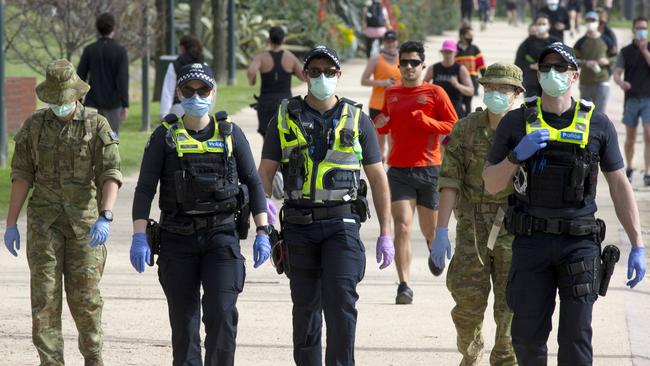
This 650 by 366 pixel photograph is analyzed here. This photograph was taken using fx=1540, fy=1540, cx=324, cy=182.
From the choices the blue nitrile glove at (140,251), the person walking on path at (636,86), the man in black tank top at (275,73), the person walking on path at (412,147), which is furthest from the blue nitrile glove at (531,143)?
the person walking on path at (636,86)

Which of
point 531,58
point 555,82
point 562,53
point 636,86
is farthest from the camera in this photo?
point 531,58

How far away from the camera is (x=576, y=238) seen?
6.73 metres

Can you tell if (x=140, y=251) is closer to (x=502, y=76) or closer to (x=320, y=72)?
(x=320, y=72)

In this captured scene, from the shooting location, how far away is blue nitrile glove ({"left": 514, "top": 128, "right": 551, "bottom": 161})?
21.6 feet

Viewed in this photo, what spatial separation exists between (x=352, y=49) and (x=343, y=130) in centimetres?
2985

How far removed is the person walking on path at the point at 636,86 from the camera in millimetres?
16641

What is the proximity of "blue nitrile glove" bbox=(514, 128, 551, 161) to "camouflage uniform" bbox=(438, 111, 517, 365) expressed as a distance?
1306 mm

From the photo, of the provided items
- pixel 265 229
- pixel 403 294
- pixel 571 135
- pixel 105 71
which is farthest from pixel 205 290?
pixel 105 71

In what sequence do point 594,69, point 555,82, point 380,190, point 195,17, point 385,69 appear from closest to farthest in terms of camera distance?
point 555,82
point 380,190
point 385,69
point 594,69
point 195,17

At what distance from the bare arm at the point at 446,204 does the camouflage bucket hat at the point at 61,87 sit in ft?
6.31

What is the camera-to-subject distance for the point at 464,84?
1546 cm

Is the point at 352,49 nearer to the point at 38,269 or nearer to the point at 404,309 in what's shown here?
the point at 404,309

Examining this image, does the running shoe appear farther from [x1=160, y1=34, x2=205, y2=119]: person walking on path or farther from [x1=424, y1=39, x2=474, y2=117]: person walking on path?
[x1=424, y1=39, x2=474, y2=117]: person walking on path

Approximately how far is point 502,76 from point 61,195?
2352 mm
